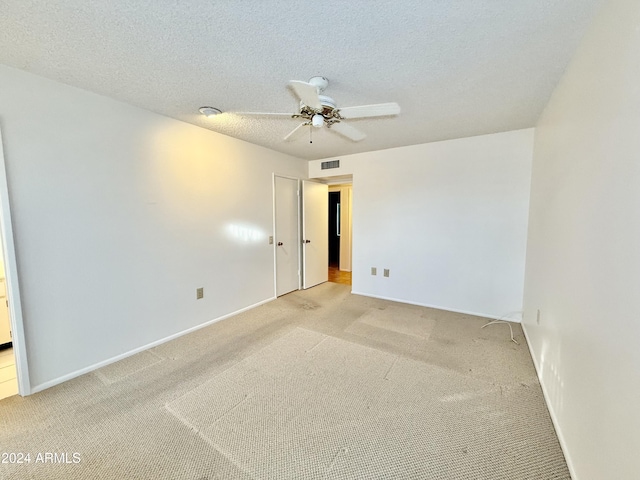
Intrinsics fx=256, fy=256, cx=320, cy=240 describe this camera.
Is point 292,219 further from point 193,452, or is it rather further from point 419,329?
point 193,452

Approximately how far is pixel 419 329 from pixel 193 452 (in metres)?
2.49

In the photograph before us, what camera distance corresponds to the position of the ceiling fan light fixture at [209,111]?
2.40 metres

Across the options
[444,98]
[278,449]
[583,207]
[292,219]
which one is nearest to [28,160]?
[278,449]

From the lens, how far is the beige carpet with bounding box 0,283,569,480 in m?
1.39

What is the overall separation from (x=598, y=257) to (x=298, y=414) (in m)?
1.90

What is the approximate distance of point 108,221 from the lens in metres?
2.28

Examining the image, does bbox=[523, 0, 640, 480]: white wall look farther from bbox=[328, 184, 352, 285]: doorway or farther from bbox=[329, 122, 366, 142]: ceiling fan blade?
bbox=[328, 184, 352, 285]: doorway

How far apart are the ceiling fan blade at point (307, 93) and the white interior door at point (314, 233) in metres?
2.70

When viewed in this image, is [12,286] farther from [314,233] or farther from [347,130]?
[314,233]

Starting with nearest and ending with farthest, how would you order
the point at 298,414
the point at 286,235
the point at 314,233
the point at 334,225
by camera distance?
the point at 298,414
the point at 286,235
the point at 314,233
the point at 334,225

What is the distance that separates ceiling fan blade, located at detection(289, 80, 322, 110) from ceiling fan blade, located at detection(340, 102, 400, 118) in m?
0.21

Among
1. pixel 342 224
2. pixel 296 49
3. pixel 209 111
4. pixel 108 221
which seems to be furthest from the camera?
pixel 342 224

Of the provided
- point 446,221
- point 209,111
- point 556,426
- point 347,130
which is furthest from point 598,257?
point 209,111

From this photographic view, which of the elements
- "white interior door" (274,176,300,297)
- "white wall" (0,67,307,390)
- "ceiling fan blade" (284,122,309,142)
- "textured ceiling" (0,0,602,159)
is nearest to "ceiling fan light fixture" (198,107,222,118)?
"textured ceiling" (0,0,602,159)
